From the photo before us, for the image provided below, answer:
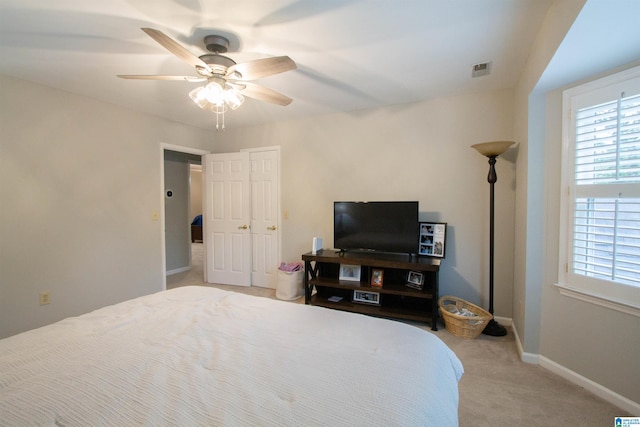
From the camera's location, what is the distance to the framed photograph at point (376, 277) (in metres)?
3.04

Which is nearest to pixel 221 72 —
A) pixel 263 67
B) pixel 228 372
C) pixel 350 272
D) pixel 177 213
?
pixel 263 67

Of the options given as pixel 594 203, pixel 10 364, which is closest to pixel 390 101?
pixel 594 203

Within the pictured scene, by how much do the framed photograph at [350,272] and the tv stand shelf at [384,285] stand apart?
56 mm

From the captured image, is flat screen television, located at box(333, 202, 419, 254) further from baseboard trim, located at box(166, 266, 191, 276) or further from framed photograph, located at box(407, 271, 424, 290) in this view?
baseboard trim, located at box(166, 266, 191, 276)

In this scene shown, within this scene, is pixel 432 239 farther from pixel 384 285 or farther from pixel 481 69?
pixel 481 69

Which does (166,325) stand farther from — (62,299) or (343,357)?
(62,299)

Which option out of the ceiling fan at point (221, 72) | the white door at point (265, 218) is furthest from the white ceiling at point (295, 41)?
the white door at point (265, 218)

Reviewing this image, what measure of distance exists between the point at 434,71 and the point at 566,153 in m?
1.23

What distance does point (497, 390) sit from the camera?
6.07 ft

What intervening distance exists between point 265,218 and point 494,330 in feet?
10.2

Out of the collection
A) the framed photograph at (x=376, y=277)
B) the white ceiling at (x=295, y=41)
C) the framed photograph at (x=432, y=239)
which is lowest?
the framed photograph at (x=376, y=277)

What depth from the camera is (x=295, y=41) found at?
75.6 inches

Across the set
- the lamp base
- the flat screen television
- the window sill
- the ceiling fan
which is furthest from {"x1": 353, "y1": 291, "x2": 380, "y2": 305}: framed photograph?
the ceiling fan

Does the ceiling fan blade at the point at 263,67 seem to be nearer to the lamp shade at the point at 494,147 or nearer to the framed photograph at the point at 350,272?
the lamp shade at the point at 494,147
